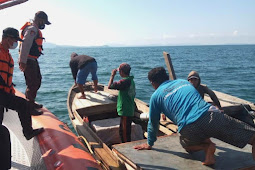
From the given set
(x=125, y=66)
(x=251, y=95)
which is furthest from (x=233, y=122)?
(x=251, y=95)

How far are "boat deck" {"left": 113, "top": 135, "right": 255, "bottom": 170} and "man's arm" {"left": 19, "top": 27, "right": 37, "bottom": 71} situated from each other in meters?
2.69

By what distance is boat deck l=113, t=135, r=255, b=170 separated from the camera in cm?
326

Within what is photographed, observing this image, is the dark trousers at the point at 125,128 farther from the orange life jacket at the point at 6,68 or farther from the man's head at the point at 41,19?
the man's head at the point at 41,19

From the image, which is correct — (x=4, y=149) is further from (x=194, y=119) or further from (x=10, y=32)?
(x=194, y=119)

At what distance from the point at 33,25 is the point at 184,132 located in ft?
13.4

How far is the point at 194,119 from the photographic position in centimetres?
303

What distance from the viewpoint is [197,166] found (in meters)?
3.25

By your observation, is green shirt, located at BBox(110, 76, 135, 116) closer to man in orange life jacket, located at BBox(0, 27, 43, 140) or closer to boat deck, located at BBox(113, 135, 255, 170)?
boat deck, located at BBox(113, 135, 255, 170)

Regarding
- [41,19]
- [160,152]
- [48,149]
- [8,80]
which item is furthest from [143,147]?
[41,19]

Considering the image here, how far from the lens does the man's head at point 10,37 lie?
12.7 feet

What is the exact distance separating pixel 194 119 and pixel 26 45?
12.3 feet

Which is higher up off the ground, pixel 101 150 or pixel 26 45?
pixel 26 45

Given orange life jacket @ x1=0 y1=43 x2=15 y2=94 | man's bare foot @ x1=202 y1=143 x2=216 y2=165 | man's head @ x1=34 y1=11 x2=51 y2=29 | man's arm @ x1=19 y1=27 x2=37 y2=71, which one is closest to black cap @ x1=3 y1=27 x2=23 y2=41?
orange life jacket @ x1=0 y1=43 x2=15 y2=94

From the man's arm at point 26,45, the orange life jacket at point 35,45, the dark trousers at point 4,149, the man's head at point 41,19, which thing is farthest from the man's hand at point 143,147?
the man's head at point 41,19
